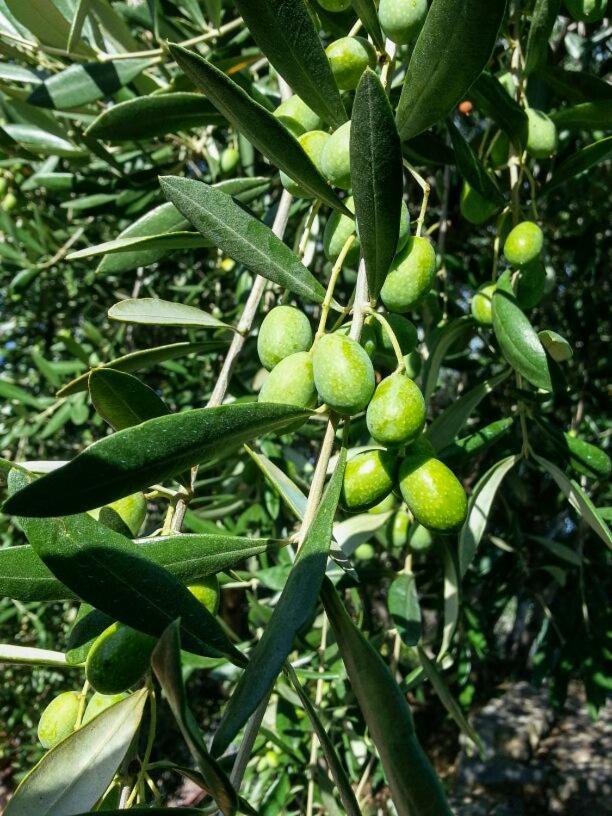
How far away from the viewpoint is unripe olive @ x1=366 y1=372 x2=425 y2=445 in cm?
67

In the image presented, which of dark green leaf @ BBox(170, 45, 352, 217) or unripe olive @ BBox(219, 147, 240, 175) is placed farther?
unripe olive @ BBox(219, 147, 240, 175)

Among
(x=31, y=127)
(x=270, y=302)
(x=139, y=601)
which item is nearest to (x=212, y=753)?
(x=139, y=601)

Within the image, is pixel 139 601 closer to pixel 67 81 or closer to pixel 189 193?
pixel 189 193

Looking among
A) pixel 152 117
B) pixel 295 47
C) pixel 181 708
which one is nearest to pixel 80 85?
pixel 152 117

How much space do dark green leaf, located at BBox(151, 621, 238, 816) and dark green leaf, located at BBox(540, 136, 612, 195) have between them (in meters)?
0.91

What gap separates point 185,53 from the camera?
2.02 feet

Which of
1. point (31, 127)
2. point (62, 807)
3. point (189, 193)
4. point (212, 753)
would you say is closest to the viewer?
point (212, 753)

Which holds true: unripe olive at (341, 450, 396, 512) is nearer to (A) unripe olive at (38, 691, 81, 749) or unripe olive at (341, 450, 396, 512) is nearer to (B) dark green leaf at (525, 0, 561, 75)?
(A) unripe olive at (38, 691, 81, 749)

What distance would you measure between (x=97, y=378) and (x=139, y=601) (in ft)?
0.87

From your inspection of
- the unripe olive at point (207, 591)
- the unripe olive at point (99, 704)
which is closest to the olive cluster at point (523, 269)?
the unripe olive at point (207, 591)

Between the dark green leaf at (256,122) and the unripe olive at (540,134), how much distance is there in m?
0.44

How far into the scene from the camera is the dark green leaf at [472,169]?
3.07ft

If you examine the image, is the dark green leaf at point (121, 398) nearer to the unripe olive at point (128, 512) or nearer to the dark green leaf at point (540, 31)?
the unripe olive at point (128, 512)

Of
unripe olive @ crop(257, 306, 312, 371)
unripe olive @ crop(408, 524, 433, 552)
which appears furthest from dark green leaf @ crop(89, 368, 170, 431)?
unripe olive @ crop(408, 524, 433, 552)
